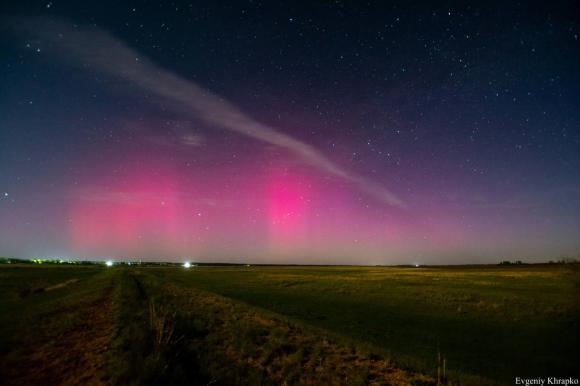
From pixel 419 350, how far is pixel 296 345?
5657 millimetres

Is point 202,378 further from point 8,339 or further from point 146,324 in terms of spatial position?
point 8,339

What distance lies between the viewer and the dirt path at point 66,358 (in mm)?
9102

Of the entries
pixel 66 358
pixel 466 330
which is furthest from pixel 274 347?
pixel 466 330

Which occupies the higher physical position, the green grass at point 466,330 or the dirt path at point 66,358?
the dirt path at point 66,358

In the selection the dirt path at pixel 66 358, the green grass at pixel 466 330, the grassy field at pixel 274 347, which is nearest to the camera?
the dirt path at pixel 66 358

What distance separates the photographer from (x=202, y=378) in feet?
32.3

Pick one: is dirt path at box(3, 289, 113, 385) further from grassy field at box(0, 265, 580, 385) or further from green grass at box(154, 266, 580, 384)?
green grass at box(154, 266, 580, 384)

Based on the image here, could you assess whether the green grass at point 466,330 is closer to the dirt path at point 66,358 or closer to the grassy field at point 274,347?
the grassy field at point 274,347

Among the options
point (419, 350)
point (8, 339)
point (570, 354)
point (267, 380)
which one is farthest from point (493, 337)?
point (8, 339)

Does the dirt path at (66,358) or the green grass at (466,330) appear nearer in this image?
the dirt path at (66,358)

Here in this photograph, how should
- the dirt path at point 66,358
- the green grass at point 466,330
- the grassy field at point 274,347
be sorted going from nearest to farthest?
the dirt path at point 66,358 < the grassy field at point 274,347 < the green grass at point 466,330

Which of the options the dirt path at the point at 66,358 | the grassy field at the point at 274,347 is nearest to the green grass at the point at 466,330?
the grassy field at the point at 274,347

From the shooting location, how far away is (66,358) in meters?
10.9

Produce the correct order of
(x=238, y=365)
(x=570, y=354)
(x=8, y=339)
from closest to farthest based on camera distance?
(x=238, y=365) → (x=8, y=339) → (x=570, y=354)
